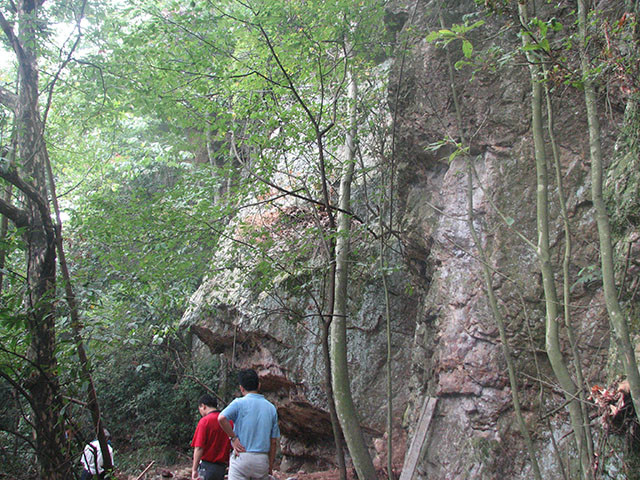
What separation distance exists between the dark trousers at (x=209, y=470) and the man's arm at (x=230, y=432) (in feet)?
3.06

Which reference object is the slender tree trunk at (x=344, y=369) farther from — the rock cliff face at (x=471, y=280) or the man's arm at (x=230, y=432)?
the man's arm at (x=230, y=432)

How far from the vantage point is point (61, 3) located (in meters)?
5.78

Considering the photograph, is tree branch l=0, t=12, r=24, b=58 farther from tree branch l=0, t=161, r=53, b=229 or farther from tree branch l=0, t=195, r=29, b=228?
tree branch l=0, t=195, r=29, b=228

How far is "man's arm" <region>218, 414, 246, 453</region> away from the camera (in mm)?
4039

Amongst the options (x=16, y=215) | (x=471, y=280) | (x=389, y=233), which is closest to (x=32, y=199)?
(x=16, y=215)

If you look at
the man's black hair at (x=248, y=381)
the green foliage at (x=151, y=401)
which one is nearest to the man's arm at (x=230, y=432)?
the man's black hair at (x=248, y=381)

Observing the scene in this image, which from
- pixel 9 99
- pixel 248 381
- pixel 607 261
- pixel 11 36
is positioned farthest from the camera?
pixel 9 99

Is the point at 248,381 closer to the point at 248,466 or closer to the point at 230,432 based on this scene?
the point at 230,432

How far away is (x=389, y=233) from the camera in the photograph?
6281 mm

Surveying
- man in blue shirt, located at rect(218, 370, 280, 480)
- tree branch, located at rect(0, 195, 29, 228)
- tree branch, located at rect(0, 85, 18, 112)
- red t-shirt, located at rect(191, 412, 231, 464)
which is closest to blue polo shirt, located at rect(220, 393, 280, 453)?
man in blue shirt, located at rect(218, 370, 280, 480)

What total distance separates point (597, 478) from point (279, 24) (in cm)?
564

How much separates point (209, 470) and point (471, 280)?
3.49 meters

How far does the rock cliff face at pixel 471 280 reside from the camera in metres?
4.16

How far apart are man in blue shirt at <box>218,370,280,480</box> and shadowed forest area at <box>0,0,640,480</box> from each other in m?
1.06
